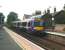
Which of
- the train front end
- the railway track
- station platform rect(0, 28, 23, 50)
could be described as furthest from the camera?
the train front end

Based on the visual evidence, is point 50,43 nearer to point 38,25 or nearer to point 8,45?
point 8,45

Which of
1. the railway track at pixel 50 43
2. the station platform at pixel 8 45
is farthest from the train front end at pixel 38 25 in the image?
the station platform at pixel 8 45

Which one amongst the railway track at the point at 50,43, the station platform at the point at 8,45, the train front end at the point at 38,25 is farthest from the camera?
the train front end at the point at 38,25

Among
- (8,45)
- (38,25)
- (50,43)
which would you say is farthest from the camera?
(38,25)

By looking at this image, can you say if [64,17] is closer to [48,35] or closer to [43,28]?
[48,35]

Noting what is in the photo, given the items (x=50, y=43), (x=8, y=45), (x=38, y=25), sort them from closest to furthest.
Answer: (x=8, y=45), (x=50, y=43), (x=38, y=25)

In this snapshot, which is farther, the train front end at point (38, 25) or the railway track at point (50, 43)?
the train front end at point (38, 25)

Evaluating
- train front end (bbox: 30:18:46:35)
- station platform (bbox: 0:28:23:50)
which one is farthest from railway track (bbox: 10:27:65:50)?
train front end (bbox: 30:18:46:35)

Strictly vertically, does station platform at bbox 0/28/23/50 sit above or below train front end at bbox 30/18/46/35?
below

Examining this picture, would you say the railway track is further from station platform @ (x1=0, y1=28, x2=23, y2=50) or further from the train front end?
the train front end

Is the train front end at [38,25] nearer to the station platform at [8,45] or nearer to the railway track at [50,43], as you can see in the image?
the railway track at [50,43]

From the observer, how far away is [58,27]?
79.6m

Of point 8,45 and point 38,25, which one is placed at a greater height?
point 38,25

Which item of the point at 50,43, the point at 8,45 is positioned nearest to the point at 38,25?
the point at 50,43
